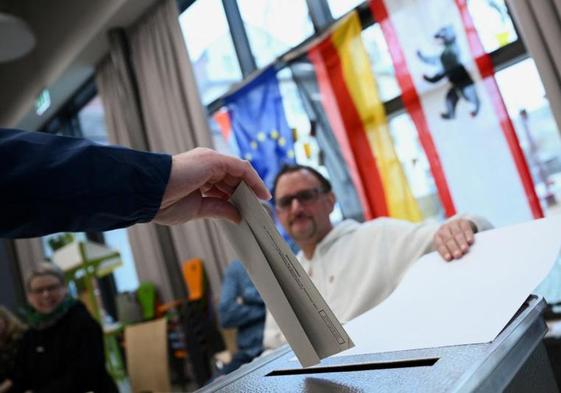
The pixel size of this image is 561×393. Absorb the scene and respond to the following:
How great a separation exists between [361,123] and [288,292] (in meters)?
2.19

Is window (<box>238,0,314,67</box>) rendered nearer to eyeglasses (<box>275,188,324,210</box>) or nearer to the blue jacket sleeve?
eyeglasses (<box>275,188,324,210</box>)

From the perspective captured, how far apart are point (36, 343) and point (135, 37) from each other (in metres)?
2.60

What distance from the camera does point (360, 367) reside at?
2.12ft

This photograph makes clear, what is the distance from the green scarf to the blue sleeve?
3.26ft

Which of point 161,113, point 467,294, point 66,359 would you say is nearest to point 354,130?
point 161,113

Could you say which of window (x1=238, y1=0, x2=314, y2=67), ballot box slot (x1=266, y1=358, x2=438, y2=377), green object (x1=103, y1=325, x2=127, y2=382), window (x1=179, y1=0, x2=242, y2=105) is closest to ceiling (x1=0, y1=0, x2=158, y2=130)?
window (x1=179, y1=0, x2=242, y2=105)

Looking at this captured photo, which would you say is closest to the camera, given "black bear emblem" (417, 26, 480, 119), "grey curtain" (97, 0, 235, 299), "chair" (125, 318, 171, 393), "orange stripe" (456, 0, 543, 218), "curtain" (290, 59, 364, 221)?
"orange stripe" (456, 0, 543, 218)

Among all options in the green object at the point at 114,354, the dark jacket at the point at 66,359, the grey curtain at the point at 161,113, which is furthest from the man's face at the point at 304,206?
A: the green object at the point at 114,354

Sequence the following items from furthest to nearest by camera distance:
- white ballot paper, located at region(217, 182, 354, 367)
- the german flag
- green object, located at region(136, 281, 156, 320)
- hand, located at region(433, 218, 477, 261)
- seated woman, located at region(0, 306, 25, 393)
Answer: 1. green object, located at region(136, 281, 156, 320)
2. seated woman, located at region(0, 306, 25, 393)
3. the german flag
4. hand, located at region(433, 218, 477, 261)
5. white ballot paper, located at region(217, 182, 354, 367)

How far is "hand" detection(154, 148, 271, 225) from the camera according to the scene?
0.70 m

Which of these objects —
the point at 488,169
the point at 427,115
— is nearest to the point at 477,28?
the point at 427,115

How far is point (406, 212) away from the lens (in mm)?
2602

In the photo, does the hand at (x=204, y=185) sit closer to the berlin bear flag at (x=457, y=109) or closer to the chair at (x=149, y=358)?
the berlin bear flag at (x=457, y=109)

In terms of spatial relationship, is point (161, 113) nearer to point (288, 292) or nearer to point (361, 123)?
point (361, 123)
